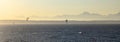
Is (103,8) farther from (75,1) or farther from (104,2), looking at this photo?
(75,1)

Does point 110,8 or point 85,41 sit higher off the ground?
point 110,8

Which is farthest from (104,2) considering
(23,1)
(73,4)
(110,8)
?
(23,1)

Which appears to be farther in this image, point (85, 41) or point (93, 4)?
point (85, 41)

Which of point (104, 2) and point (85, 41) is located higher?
point (104, 2)

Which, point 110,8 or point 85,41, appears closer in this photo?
point 110,8

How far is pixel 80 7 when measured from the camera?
15711mm

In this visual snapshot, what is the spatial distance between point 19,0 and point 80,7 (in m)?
2.87

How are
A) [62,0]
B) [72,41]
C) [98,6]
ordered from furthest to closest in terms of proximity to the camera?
[72,41]
[98,6]
[62,0]

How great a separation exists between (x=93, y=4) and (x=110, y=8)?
2.73ft

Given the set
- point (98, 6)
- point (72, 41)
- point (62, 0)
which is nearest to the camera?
point (62, 0)

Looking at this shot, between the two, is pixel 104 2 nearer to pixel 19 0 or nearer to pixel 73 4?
pixel 73 4

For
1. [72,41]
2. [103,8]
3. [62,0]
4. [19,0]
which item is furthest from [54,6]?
[72,41]

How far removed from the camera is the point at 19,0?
1504 cm

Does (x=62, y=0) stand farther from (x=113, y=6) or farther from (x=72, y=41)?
(x=72, y=41)
